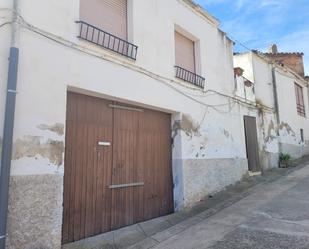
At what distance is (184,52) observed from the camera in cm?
801

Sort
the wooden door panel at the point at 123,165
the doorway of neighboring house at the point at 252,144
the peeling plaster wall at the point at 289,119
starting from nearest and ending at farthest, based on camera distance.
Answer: the wooden door panel at the point at 123,165 → the doorway of neighboring house at the point at 252,144 → the peeling plaster wall at the point at 289,119

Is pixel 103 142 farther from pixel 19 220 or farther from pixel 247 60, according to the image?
pixel 247 60

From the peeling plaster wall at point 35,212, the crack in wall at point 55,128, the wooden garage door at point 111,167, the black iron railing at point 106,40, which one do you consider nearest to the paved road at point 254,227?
the wooden garage door at point 111,167

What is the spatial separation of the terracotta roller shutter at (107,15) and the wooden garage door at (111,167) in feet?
4.74

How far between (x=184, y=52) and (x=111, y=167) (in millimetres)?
4043

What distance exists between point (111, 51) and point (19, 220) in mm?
3248

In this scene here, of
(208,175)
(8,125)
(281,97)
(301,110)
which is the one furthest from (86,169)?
(301,110)

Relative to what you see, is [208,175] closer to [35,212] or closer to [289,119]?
[35,212]

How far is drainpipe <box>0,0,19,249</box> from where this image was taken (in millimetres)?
3550

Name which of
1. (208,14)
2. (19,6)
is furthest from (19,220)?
(208,14)

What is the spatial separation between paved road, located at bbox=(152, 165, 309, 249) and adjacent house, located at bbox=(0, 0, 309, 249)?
95cm

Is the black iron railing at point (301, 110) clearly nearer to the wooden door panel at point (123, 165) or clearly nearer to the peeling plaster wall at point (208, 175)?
the peeling plaster wall at point (208, 175)

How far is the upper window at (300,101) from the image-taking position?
16.2 metres

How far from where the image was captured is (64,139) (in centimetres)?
456
